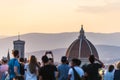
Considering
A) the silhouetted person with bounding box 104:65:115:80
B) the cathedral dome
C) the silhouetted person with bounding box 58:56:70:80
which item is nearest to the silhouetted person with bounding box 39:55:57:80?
the silhouetted person with bounding box 58:56:70:80

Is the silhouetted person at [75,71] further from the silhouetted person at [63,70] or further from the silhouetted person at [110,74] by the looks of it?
the silhouetted person at [110,74]

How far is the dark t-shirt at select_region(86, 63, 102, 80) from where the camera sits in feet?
60.9

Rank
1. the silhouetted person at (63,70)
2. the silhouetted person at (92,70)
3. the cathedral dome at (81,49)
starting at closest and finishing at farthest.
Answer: the silhouetted person at (92,70), the silhouetted person at (63,70), the cathedral dome at (81,49)

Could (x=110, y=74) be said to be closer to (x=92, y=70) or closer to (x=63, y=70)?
(x=63, y=70)

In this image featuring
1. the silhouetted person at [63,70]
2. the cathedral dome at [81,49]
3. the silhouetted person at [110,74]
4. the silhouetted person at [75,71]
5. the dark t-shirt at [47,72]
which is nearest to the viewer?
the dark t-shirt at [47,72]

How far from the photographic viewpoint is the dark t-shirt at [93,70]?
60.9ft

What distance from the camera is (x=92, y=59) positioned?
18422 mm

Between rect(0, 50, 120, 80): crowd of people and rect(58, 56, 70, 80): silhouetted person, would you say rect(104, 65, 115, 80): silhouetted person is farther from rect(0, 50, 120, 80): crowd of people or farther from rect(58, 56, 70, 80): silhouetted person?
rect(58, 56, 70, 80): silhouetted person

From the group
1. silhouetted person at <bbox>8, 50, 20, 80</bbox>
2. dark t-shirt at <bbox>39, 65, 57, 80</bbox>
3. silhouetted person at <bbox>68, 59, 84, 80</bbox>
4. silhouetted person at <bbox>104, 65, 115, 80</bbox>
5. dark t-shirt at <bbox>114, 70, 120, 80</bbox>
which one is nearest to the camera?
dark t-shirt at <bbox>39, 65, 57, 80</bbox>

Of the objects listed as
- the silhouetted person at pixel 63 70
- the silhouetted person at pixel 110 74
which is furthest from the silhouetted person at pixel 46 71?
the silhouetted person at pixel 110 74

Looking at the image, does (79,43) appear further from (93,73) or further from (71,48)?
(93,73)

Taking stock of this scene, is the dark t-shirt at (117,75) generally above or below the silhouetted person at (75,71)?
below

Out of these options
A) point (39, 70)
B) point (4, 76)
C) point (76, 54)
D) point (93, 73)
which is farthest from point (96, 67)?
point (76, 54)

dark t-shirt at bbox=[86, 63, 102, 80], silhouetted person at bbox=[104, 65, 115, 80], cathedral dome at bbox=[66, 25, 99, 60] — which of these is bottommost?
cathedral dome at bbox=[66, 25, 99, 60]
